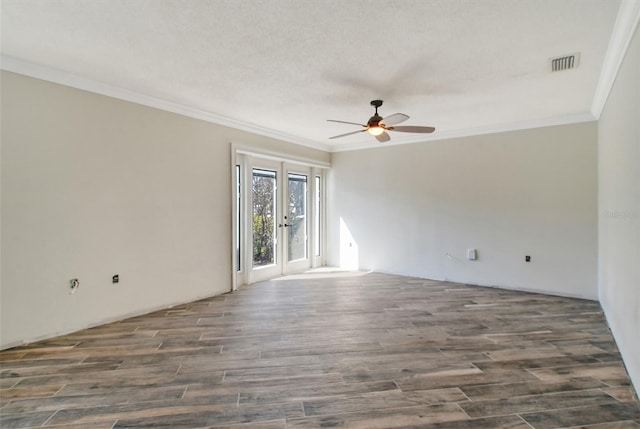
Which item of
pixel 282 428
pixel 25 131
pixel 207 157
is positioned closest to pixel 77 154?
pixel 25 131

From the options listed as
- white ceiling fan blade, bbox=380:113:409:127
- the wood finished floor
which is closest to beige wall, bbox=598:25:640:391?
the wood finished floor

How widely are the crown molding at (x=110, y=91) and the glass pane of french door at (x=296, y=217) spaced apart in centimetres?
127

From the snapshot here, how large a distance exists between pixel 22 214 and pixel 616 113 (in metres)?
5.41

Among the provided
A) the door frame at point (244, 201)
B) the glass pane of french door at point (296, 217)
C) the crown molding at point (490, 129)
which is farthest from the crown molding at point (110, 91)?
the crown molding at point (490, 129)

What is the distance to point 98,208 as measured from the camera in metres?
3.41

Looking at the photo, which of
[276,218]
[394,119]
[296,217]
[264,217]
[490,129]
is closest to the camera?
[394,119]

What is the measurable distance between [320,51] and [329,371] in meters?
2.54

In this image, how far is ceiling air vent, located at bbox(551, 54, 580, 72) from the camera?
2787mm

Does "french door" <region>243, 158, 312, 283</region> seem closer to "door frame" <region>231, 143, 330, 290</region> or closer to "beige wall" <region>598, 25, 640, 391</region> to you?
"door frame" <region>231, 143, 330, 290</region>

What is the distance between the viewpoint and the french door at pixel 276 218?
537 cm

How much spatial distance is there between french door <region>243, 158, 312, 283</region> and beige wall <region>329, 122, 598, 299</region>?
0.75 meters

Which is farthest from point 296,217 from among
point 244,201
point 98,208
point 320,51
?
point 320,51

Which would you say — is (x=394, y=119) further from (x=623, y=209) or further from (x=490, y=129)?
(x=490, y=129)

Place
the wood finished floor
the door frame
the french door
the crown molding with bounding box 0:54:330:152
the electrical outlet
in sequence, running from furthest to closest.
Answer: the french door
the door frame
the electrical outlet
the crown molding with bounding box 0:54:330:152
the wood finished floor
